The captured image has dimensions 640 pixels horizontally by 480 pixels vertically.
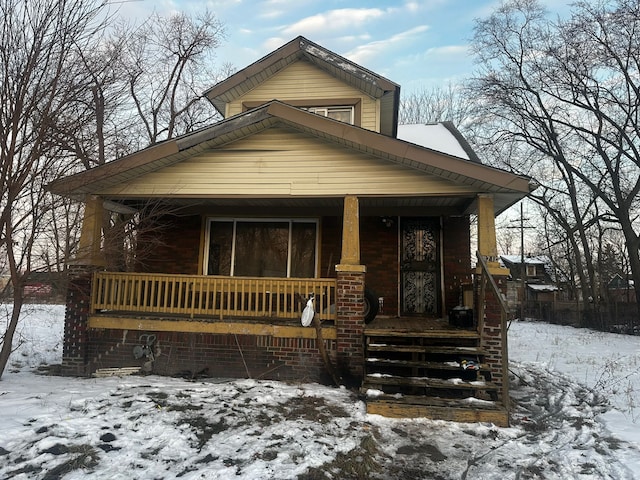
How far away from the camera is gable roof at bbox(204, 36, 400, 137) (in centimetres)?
871

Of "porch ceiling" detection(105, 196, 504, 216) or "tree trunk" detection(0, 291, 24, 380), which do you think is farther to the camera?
"porch ceiling" detection(105, 196, 504, 216)

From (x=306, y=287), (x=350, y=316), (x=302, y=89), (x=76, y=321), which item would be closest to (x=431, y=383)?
(x=350, y=316)

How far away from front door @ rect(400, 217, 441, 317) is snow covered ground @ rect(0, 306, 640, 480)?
113 inches

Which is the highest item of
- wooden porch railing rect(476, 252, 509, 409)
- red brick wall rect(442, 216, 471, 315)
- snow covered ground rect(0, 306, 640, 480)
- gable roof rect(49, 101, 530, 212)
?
gable roof rect(49, 101, 530, 212)

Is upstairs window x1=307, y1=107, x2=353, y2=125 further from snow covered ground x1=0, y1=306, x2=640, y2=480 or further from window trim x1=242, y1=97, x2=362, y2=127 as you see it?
snow covered ground x1=0, y1=306, x2=640, y2=480

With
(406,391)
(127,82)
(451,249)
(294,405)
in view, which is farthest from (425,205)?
(127,82)

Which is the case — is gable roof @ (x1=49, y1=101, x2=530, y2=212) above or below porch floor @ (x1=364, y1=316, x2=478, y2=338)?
above

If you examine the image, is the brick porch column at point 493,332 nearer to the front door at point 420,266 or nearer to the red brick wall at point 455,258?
the red brick wall at point 455,258

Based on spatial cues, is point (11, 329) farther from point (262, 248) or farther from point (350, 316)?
point (350, 316)

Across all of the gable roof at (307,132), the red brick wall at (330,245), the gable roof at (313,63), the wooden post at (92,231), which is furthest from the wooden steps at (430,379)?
the gable roof at (313,63)

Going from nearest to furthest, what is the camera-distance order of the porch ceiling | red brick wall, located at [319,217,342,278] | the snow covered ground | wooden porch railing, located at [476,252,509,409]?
the snow covered ground < wooden porch railing, located at [476,252,509,409] < the porch ceiling < red brick wall, located at [319,217,342,278]

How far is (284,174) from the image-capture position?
22.2ft

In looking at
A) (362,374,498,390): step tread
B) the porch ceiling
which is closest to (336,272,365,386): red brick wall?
(362,374,498,390): step tread

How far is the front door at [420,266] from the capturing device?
28.4 ft
